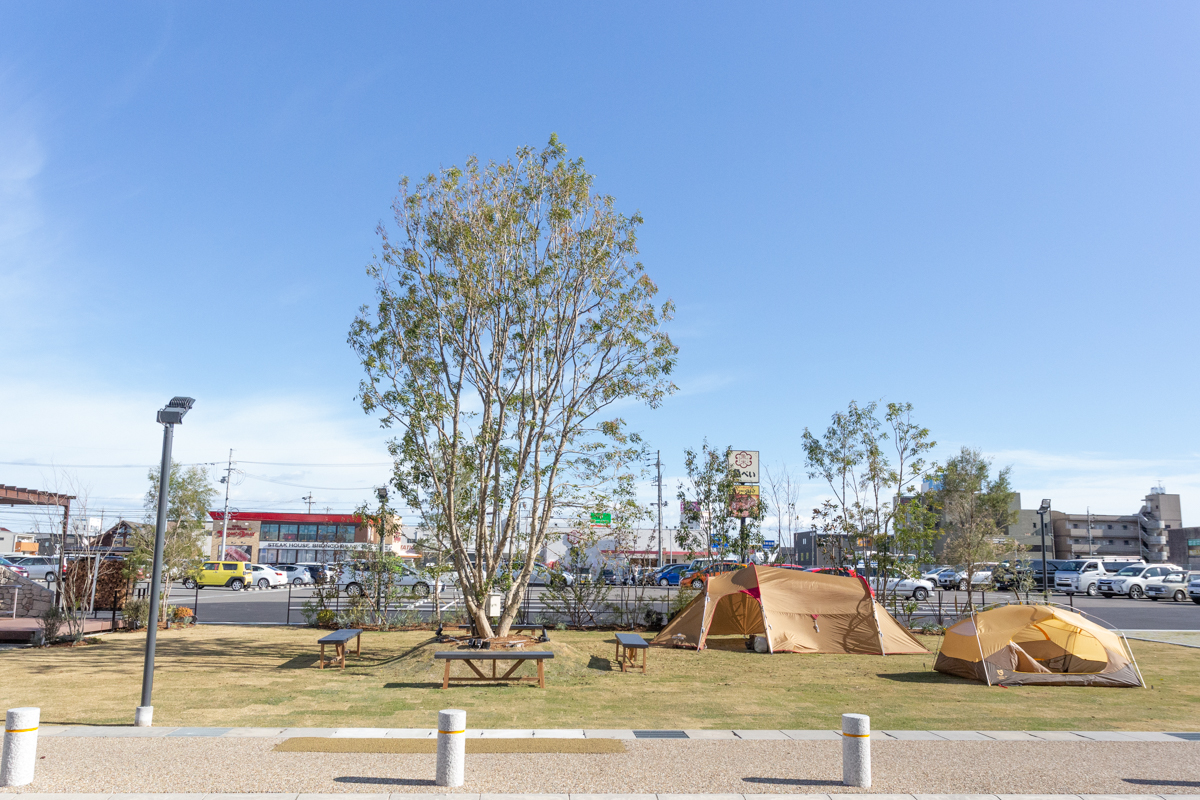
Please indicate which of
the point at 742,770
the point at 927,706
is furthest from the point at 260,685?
the point at 927,706

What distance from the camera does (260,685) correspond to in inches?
491

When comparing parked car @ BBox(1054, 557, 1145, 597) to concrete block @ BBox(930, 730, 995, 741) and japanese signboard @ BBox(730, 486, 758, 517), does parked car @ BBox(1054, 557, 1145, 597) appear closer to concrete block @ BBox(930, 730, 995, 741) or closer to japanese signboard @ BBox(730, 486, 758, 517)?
japanese signboard @ BBox(730, 486, 758, 517)

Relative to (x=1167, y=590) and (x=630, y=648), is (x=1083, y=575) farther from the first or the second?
(x=630, y=648)

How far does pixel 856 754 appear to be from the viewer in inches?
280

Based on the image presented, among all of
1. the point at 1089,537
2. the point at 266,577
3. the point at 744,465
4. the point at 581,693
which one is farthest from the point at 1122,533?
the point at 581,693

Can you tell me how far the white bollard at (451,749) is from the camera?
6949 millimetres

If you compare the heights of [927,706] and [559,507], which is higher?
[559,507]

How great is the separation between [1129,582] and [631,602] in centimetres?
2584

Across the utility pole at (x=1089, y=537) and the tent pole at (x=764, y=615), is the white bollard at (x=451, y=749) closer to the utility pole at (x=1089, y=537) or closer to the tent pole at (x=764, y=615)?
the tent pole at (x=764, y=615)

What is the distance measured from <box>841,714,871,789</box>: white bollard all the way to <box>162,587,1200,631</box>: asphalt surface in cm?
1463

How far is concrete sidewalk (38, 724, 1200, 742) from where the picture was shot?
8.88m

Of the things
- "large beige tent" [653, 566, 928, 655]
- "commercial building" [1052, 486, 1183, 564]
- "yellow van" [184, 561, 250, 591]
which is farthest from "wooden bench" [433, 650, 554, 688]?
"commercial building" [1052, 486, 1183, 564]

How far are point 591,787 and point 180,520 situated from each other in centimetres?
1839

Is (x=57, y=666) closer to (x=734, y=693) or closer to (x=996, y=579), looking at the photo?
(x=734, y=693)
